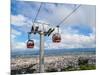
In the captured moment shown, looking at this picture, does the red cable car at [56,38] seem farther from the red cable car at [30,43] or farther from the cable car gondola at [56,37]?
the red cable car at [30,43]

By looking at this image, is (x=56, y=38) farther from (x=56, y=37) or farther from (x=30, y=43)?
(x=30, y=43)

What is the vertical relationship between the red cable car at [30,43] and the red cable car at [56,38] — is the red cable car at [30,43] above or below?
below

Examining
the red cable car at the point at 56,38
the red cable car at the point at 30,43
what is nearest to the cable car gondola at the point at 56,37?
the red cable car at the point at 56,38

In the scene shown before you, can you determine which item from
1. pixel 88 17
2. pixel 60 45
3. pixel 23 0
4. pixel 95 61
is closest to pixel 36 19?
pixel 23 0

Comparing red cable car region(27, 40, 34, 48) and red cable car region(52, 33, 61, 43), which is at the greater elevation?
red cable car region(52, 33, 61, 43)

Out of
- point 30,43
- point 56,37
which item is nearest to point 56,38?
point 56,37

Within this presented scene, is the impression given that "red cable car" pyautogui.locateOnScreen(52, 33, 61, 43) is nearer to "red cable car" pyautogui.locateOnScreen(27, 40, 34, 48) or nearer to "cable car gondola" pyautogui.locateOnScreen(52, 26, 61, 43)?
"cable car gondola" pyautogui.locateOnScreen(52, 26, 61, 43)

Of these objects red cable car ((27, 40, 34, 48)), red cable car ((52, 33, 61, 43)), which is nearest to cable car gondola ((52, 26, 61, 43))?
red cable car ((52, 33, 61, 43))

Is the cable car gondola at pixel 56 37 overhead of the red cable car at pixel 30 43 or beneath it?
overhead

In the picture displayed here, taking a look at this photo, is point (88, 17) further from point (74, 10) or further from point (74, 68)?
point (74, 68)
